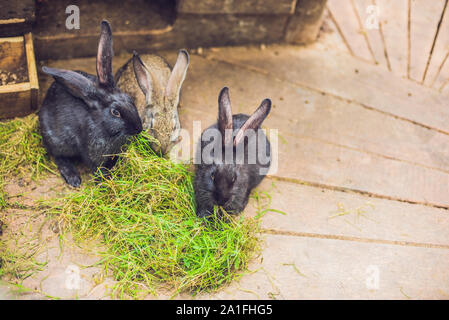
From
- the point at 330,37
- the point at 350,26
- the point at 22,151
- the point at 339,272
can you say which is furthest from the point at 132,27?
the point at 339,272

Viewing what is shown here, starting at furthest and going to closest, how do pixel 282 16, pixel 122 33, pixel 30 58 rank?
pixel 282 16 → pixel 122 33 → pixel 30 58

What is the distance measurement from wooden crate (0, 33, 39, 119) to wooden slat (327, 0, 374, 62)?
134 inches

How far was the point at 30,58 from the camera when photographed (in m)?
3.67

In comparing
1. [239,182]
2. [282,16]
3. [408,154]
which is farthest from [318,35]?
[239,182]

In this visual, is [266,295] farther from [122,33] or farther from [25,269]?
[122,33]

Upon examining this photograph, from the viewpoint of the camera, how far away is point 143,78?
361 cm

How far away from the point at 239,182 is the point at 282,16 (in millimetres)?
2350

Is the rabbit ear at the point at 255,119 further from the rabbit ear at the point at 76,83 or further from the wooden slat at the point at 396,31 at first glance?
the wooden slat at the point at 396,31

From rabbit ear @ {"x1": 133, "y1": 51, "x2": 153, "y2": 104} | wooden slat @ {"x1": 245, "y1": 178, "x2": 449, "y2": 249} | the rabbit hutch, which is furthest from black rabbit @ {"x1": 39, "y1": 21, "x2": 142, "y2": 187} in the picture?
wooden slat @ {"x1": 245, "y1": 178, "x2": 449, "y2": 249}

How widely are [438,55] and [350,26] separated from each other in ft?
3.41

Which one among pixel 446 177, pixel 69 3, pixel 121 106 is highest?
pixel 69 3

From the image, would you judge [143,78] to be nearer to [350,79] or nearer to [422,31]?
[350,79]

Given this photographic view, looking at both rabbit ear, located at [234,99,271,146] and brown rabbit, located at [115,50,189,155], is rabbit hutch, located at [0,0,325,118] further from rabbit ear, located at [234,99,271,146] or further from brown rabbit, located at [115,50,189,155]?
rabbit ear, located at [234,99,271,146]

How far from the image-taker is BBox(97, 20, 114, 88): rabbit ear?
315cm
